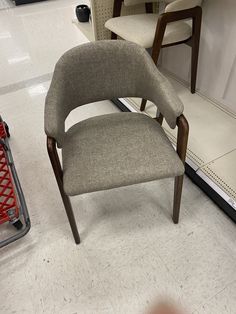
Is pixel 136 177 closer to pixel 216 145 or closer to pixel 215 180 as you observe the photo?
pixel 215 180

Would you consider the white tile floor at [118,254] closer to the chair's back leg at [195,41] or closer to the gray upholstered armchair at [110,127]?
the gray upholstered armchair at [110,127]

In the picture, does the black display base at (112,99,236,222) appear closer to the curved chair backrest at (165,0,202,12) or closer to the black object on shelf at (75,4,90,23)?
the curved chair backrest at (165,0,202,12)

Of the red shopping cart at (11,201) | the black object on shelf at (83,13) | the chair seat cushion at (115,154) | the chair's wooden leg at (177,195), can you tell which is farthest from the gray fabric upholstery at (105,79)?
the black object on shelf at (83,13)

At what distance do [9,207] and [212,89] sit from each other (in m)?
1.68

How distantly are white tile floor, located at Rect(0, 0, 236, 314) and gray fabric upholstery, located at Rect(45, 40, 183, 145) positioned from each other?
60cm

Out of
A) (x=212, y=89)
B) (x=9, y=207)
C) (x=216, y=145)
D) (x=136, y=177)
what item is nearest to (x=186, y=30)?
(x=212, y=89)

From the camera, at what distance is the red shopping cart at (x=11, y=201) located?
4.11 ft

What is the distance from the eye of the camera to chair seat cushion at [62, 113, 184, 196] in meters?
0.99

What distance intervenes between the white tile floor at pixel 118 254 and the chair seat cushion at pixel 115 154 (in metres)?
0.46

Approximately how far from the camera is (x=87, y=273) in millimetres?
1202

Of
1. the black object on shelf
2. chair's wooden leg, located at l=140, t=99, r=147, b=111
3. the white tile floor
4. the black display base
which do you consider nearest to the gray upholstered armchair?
the white tile floor

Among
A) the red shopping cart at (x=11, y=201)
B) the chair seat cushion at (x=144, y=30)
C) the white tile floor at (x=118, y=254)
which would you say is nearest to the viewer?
the white tile floor at (x=118, y=254)

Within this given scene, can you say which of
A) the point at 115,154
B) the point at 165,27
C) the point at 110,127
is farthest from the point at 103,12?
the point at 115,154

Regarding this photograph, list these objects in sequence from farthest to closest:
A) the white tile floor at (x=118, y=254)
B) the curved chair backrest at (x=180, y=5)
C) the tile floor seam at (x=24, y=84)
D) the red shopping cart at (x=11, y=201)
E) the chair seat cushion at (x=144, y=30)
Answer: the tile floor seam at (x=24, y=84) → the chair seat cushion at (x=144, y=30) → the curved chair backrest at (x=180, y=5) → the red shopping cart at (x=11, y=201) → the white tile floor at (x=118, y=254)
